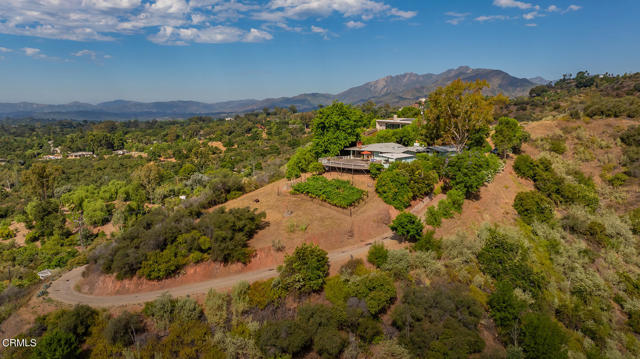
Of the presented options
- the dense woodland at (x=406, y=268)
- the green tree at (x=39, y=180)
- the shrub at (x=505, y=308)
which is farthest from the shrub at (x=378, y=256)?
the green tree at (x=39, y=180)

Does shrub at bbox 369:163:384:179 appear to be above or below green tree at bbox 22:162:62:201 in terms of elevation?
above

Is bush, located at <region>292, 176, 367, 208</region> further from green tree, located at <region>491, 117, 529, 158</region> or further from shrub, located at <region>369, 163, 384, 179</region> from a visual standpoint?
green tree, located at <region>491, 117, 529, 158</region>

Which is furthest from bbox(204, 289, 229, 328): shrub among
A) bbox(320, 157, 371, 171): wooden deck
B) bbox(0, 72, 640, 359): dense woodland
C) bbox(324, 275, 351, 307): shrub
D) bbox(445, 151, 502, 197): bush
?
bbox(445, 151, 502, 197): bush

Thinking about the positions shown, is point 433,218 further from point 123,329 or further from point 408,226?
point 123,329

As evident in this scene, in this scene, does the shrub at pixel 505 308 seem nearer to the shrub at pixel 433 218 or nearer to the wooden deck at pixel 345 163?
the shrub at pixel 433 218

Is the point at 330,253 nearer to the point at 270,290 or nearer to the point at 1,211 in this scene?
the point at 270,290

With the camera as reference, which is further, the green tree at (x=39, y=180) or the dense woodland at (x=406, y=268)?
the green tree at (x=39, y=180)

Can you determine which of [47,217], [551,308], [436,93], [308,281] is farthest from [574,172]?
[47,217]
